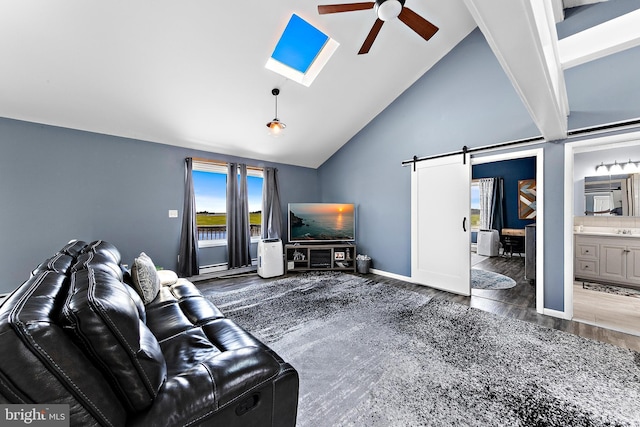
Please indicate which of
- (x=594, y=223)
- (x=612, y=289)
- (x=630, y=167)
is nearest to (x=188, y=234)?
(x=612, y=289)

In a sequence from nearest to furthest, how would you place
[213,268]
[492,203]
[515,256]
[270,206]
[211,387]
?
[211,387] < [213,268] < [270,206] < [515,256] < [492,203]

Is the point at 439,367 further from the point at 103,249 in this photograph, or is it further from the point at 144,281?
the point at 103,249

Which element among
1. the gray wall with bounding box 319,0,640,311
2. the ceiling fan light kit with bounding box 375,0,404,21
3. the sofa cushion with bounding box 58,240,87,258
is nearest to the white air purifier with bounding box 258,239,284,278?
the gray wall with bounding box 319,0,640,311

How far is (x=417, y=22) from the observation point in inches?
86.2

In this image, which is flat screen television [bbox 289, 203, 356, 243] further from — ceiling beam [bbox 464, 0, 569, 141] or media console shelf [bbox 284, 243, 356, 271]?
ceiling beam [bbox 464, 0, 569, 141]

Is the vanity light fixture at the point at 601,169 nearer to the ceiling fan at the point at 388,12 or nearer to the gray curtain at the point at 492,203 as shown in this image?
the gray curtain at the point at 492,203

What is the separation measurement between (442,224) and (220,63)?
3.63m

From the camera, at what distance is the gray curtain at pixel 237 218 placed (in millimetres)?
4547

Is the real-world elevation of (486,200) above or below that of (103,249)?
above

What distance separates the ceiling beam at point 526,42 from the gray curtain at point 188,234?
4.16 meters

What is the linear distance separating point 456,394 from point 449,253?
92.5 inches

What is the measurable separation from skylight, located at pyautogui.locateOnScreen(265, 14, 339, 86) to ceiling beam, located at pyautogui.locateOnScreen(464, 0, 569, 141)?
2268 mm

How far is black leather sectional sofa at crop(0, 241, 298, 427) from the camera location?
25.6 inches

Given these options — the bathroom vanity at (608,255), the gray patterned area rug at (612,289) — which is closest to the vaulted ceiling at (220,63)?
the bathroom vanity at (608,255)
